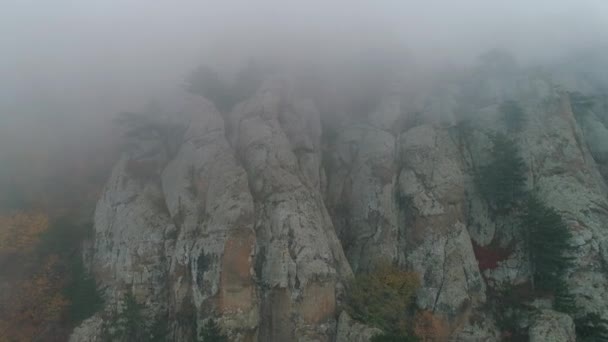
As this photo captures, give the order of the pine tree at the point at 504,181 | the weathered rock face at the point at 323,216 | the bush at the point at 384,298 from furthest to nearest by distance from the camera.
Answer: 1. the pine tree at the point at 504,181
2. the weathered rock face at the point at 323,216
3. the bush at the point at 384,298

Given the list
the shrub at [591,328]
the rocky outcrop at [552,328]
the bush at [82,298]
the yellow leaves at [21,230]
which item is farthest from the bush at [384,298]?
the yellow leaves at [21,230]

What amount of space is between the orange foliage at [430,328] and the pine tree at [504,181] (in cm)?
2095

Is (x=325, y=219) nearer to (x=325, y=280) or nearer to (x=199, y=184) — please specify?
(x=325, y=280)

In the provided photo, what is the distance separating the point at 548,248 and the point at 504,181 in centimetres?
1204

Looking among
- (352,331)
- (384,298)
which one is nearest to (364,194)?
(384,298)

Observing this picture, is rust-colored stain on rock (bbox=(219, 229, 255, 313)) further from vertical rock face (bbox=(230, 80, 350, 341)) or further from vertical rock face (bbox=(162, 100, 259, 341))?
vertical rock face (bbox=(230, 80, 350, 341))

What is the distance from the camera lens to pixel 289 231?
195 ft

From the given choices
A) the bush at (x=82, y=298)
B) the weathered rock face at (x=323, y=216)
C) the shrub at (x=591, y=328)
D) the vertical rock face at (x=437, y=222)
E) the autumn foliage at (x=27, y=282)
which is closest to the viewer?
the shrub at (x=591, y=328)

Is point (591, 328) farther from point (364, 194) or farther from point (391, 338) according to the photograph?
point (364, 194)

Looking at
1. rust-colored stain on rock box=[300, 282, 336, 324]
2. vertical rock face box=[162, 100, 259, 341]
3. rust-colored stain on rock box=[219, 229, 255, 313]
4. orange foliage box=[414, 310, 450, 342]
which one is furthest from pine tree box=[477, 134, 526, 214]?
rust-colored stain on rock box=[219, 229, 255, 313]

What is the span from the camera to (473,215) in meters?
69.8

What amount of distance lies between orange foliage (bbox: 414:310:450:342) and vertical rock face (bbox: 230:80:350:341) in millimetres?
10097

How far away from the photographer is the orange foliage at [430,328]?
54688 millimetres

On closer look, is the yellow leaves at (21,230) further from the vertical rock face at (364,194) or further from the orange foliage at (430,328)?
the orange foliage at (430,328)
